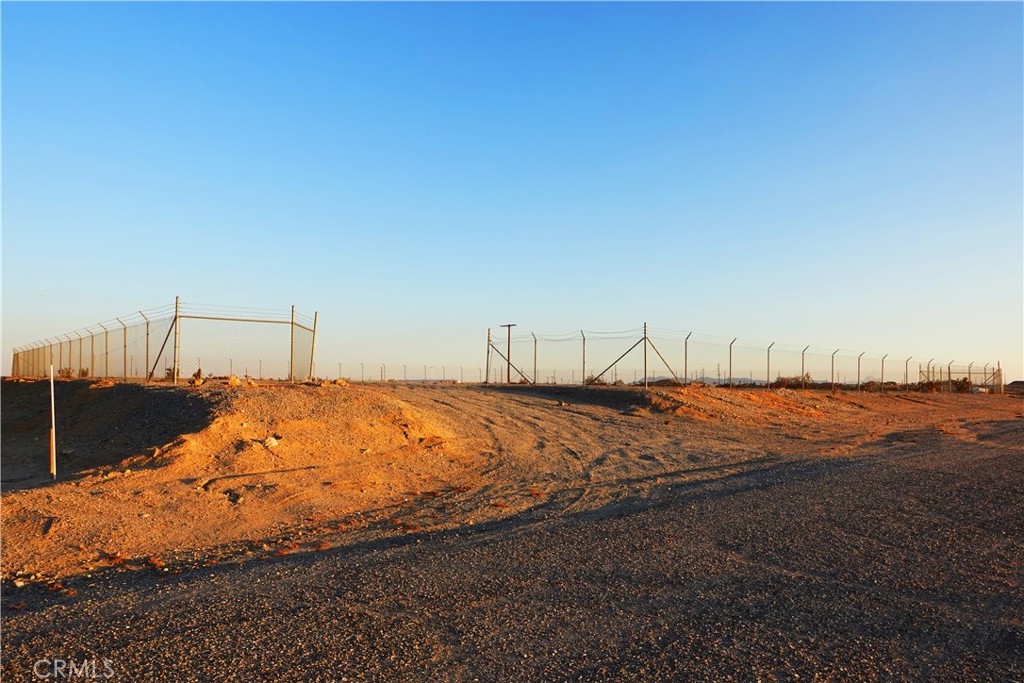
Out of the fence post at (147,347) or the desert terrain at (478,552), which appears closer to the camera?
the desert terrain at (478,552)

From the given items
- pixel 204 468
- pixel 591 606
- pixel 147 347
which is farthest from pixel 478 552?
pixel 147 347

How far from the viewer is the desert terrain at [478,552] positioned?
4402 millimetres

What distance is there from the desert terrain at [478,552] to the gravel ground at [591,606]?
0.09 feet

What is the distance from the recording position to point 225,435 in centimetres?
1211

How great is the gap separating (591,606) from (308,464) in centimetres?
766

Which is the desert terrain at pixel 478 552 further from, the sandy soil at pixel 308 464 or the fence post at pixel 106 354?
the fence post at pixel 106 354

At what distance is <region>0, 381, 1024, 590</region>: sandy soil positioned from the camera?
25.8 ft

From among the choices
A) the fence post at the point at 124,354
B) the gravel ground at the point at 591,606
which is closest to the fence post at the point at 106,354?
the fence post at the point at 124,354

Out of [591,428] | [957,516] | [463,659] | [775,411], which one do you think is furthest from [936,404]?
[463,659]

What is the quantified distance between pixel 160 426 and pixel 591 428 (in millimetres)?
11078

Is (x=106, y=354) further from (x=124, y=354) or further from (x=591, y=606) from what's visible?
(x=591, y=606)

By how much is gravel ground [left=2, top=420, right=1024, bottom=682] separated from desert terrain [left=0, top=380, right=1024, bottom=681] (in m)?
0.03

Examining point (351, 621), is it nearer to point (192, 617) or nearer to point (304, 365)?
point (192, 617)

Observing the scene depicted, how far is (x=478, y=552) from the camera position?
6.94 metres
